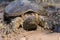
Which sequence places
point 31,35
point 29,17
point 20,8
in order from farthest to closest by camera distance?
point 20,8, point 29,17, point 31,35

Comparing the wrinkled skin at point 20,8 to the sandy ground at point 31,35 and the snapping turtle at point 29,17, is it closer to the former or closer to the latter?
the snapping turtle at point 29,17

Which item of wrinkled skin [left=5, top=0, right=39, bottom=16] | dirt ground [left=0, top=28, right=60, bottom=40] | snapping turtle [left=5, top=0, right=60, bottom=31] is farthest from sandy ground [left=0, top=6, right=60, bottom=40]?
wrinkled skin [left=5, top=0, right=39, bottom=16]

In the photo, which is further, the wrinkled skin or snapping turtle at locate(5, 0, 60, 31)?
the wrinkled skin

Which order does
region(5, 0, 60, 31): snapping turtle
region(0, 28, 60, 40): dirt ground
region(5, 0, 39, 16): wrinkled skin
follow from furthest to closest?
region(5, 0, 39, 16): wrinkled skin
region(5, 0, 60, 31): snapping turtle
region(0, 28, 60, 40): dirt ground

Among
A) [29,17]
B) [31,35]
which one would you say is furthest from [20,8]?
[31,35]

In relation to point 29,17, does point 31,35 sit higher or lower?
lower

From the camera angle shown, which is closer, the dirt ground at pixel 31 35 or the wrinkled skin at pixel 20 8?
the dirt ground at pixel 31 35

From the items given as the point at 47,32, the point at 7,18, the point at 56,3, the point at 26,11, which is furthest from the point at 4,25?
the point at 56,3

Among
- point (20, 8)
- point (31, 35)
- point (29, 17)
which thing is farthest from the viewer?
point (20, 8)

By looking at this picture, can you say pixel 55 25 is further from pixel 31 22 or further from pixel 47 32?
pixel 31 22

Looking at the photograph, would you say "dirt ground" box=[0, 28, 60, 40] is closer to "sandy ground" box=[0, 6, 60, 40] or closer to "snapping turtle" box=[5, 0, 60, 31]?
"sandy ground" box=[0, 6, 60, 40]

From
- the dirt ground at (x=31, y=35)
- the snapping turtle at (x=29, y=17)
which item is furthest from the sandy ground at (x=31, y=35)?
the snapping turtle at (x=29, y=17)

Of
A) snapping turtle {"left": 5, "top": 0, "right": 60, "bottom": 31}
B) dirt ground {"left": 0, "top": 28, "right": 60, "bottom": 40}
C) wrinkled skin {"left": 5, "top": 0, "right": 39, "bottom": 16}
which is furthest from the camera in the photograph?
wrinkled skin {"left": 5, "top": 0, "right": 39, "bottom": 16}

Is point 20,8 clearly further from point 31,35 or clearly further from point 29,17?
point 31,35
